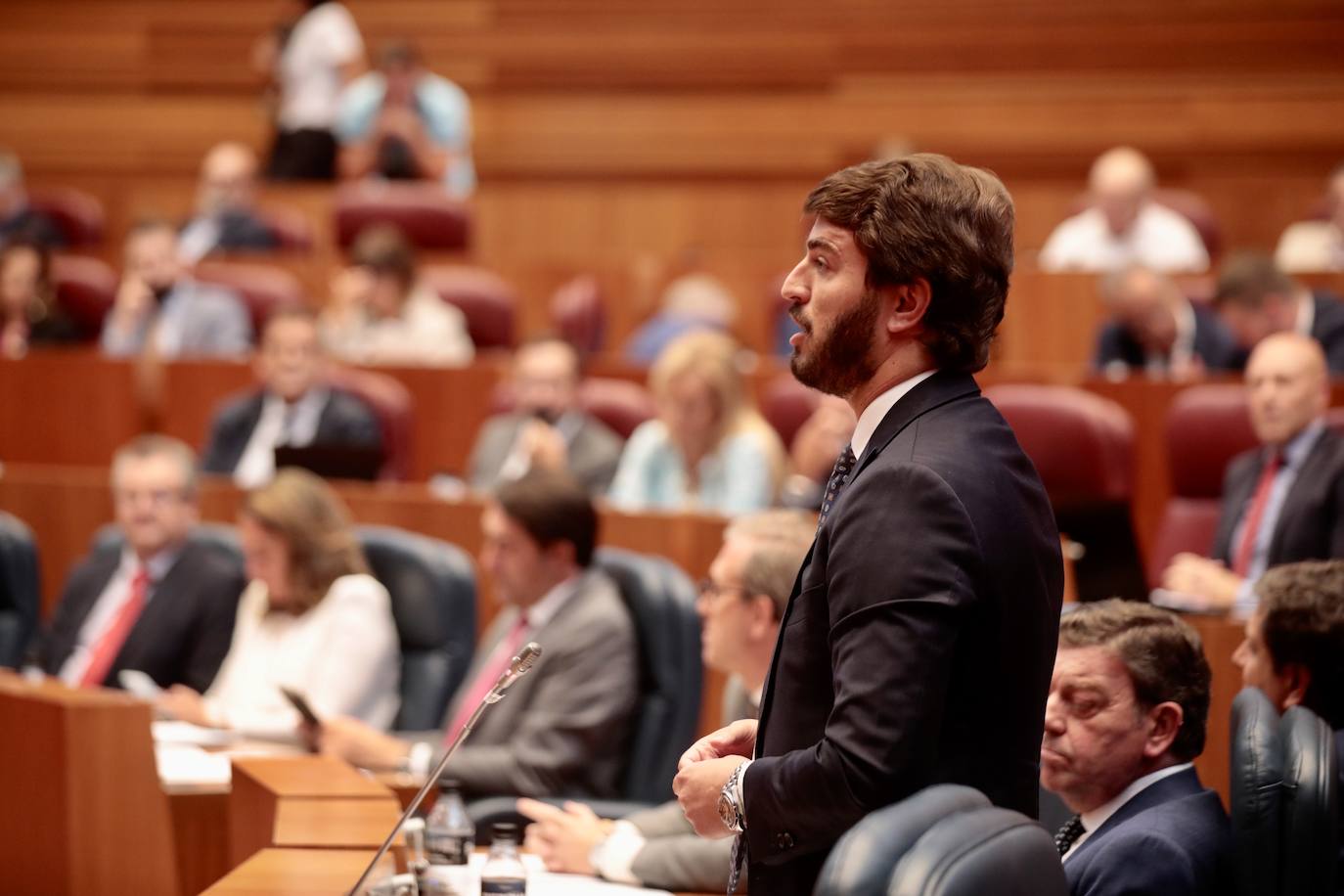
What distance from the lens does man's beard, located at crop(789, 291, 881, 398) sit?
1418 mm

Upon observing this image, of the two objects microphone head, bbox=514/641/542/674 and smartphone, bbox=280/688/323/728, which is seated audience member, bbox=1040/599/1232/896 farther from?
smartphone, bbox=280/688/323/728

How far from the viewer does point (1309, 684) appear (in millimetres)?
1977

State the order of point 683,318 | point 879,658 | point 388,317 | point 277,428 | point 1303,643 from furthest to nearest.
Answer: point 683,318, point 388,317, point 277,428, point 1303,643, point 879,658

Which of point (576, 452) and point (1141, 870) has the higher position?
point (576, 452)

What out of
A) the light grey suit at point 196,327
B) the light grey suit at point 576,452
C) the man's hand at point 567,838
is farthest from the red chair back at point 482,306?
the man's hand at point 567,838

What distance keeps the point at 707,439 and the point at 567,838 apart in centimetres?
211

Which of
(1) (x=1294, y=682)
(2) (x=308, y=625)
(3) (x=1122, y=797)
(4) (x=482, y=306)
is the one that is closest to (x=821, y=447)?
(2) (x=308, y=625)

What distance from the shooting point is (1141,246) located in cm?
589

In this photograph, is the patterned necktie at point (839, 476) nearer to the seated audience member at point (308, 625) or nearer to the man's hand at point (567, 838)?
the man's hand at point (567, 838)

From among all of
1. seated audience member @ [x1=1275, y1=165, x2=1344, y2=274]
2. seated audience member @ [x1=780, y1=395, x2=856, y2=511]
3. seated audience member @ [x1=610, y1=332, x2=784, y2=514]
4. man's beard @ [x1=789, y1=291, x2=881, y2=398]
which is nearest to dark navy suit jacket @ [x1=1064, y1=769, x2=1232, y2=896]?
man's beard @ [x1=789, y1=291, x2=881, y2=398]

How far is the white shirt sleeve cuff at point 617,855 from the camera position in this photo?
6.97 ft

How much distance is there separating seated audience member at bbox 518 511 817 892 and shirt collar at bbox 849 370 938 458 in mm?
711

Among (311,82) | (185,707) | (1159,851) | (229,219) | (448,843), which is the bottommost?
(185,707)

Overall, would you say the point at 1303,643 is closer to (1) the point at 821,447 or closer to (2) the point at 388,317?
Result: (1) the point at 821,447
